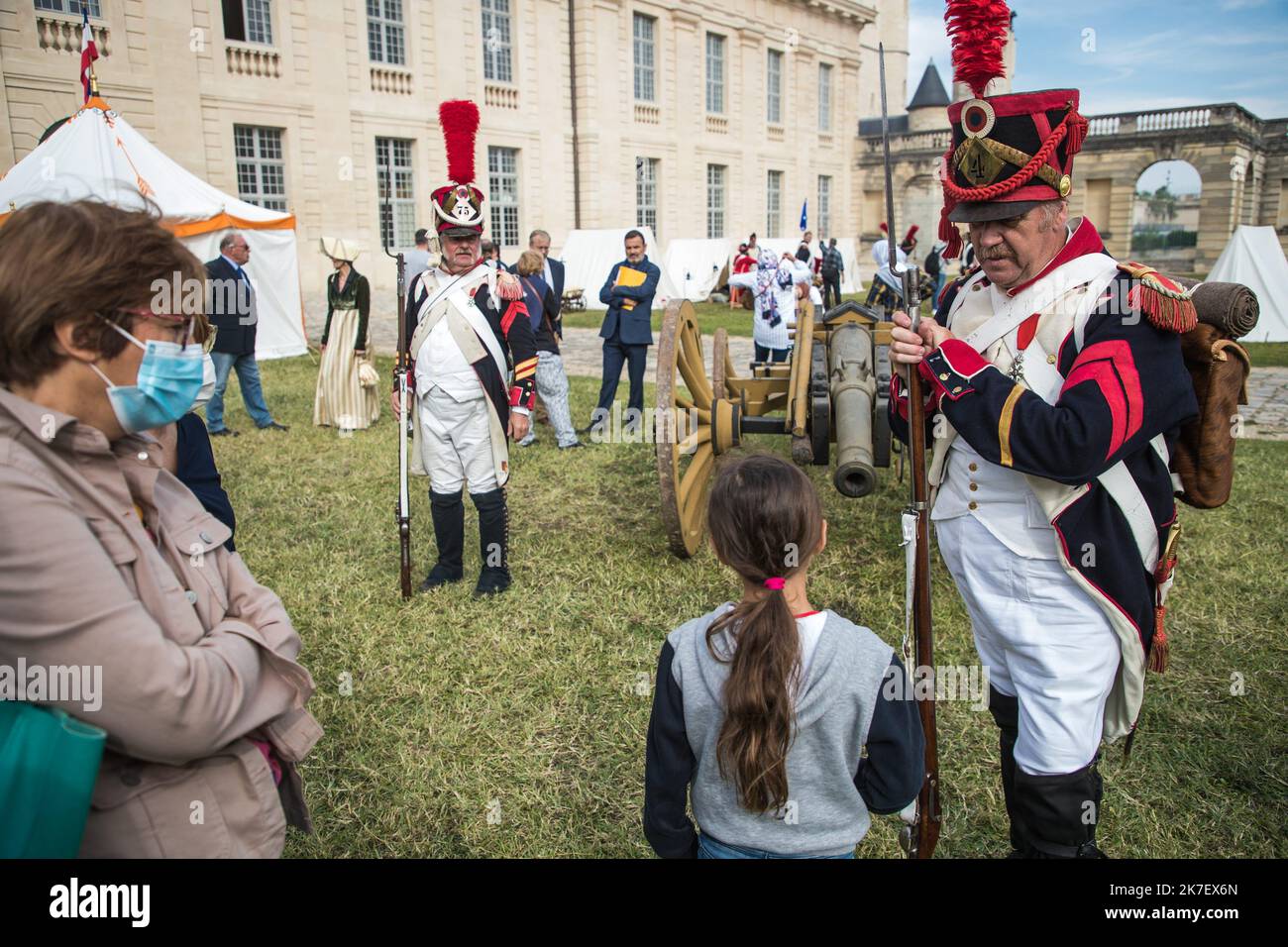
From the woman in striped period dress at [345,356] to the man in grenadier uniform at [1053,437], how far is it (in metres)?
7.94

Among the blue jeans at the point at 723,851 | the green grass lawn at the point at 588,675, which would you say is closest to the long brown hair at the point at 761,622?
the blue jeans at the point at 723,851

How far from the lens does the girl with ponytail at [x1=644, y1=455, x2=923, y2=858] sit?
1.64m

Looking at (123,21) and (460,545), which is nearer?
(460,545)

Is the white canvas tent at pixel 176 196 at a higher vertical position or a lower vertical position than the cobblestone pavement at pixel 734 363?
higher

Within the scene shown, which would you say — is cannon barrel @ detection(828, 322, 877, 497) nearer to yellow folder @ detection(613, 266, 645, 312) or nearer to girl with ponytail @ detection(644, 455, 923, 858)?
girl with ponytail @ detection(644, 455, 923, 858)

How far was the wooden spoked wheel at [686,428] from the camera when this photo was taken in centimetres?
470

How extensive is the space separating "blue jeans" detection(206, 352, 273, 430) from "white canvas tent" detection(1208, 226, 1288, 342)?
14.9 m

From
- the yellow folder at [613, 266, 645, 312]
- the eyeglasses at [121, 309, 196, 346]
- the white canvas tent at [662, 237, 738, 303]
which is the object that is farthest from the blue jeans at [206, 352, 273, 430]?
the white canvas tent at [662, 237, 738, 303]

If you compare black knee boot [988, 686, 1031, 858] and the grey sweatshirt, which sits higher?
the grey sweatshirt

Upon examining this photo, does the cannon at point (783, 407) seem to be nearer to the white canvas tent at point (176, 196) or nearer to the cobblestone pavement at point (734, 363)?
the cobblestone pavement at point (734, 363)

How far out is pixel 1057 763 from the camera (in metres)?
2.16

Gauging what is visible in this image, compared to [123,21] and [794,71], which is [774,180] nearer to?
[794,71]

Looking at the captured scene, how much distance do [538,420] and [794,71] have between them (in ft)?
99.7
